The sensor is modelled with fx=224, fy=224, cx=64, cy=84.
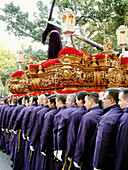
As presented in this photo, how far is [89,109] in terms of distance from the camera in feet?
10.6

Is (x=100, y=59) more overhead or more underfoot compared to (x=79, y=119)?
more overhead

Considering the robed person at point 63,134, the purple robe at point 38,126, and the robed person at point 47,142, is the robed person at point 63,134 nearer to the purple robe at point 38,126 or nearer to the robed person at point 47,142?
the robed person at point 47,142

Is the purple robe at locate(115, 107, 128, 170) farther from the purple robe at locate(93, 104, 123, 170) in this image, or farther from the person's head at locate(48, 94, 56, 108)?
the person's head at locate(48, 94, 56, 108)

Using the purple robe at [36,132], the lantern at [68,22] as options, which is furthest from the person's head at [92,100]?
the lantern at [68,22]

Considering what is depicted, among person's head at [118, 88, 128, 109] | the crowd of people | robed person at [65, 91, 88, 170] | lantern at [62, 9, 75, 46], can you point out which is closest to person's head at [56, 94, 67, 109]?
the crowd of people

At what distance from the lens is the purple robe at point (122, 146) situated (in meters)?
2.41

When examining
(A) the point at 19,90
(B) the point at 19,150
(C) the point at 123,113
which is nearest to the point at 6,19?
(A) the point at 19,90

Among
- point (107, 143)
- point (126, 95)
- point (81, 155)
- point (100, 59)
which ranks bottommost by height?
point (81, 155)

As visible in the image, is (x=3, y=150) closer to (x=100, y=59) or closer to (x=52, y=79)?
(x=52, y=79)

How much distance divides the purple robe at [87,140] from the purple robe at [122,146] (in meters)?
0.54

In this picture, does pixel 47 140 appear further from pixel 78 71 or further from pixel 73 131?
pixel 78 71

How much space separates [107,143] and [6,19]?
18.8m

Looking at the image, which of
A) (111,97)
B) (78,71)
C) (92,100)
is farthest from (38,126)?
(111,97)

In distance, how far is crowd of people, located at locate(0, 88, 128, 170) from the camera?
8.54ft
